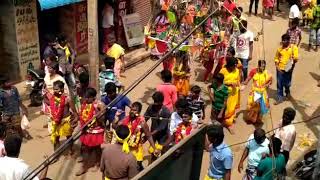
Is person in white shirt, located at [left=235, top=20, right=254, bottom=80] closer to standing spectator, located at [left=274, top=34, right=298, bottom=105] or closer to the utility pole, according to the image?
standing spectator, located at [left=274, top=34, right=298, bottom=105]

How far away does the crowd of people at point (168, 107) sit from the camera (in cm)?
680

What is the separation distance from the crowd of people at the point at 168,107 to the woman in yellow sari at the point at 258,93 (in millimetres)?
20

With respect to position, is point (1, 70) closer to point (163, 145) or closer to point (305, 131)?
point (163, 145)

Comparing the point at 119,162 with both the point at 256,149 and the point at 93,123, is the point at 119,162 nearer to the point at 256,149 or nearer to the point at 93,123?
the point at 93,123

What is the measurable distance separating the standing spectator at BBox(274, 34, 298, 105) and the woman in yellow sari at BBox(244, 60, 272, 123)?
81cm

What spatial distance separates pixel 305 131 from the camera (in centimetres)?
1063

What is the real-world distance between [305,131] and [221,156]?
14.3ft

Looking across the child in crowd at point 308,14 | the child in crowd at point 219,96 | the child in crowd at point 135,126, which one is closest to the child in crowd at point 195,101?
the child in crowd at point 219,96

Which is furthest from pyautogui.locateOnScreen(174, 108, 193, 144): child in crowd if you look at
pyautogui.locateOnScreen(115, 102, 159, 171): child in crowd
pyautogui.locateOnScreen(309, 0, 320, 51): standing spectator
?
pyautogui.locateOnScreen(309, 0, 320, 51): standing spectator

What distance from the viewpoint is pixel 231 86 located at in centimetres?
991

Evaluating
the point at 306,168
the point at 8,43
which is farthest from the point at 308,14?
the point at 8,43

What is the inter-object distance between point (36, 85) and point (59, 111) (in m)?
2.79

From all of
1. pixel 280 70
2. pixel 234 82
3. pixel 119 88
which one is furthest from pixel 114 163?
pixel 280 70

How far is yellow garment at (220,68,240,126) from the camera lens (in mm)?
9820
